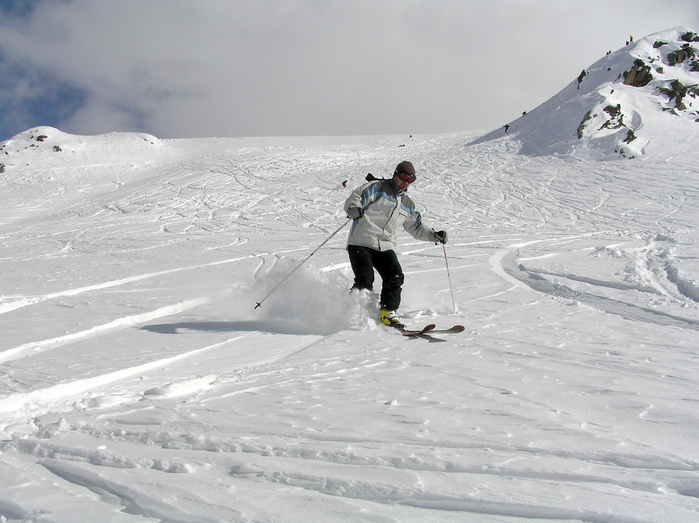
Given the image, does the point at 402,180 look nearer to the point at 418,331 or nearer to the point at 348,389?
the point at 418,331

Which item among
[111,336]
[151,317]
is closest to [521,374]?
[111,336]

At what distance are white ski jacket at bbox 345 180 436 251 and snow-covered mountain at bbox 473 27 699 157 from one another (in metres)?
21.9

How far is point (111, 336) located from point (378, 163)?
2554 cm

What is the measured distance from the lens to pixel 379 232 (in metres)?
5.20

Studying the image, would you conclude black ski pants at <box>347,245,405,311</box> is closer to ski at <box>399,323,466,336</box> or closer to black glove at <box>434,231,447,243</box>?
ski at <box>399,323,466,336</box>

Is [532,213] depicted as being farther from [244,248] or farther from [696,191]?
[244,248]

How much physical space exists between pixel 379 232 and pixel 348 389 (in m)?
2.55

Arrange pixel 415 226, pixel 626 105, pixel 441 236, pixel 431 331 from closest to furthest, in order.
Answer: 1. pixel 431 331
2. pixel 441 236
3. pixel 415 226
4. pixel 626 105

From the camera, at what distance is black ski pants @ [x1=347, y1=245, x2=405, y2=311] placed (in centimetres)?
501

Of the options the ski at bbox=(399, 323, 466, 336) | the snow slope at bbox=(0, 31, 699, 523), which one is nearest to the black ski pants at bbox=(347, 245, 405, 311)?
the snow slope at bbox=(0, 31, 699, 523)

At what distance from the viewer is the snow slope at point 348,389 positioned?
1730mm

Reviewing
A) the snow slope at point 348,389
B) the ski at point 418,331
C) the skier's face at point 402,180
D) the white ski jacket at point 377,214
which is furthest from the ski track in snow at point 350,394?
the skier's face at point 402,180

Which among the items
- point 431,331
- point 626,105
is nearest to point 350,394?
point 431,331

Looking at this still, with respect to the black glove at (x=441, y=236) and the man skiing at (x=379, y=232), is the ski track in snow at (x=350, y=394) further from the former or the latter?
the black glove at (x=441, y=236)
